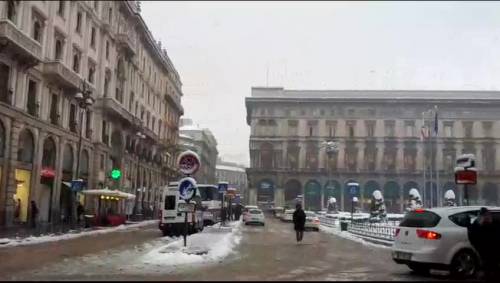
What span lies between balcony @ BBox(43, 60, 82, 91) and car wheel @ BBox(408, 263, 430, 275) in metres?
28.6

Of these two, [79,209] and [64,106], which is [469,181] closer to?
[79,209]

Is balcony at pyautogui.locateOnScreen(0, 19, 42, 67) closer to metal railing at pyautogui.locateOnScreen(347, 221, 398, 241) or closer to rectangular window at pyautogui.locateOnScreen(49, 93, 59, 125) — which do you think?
rectangular window at pyautogui.locateOnScreen(49, 93, 59, 125)

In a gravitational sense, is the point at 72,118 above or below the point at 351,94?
below

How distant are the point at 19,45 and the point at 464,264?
84.4ft

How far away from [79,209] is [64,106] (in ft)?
25.5

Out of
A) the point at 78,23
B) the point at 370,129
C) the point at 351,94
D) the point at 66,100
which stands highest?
the point at 351,94

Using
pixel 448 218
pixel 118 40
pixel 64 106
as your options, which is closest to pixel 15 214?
pixel 64 106

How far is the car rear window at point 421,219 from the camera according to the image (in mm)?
13078

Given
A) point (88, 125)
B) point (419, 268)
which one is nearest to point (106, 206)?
point (88, 125)

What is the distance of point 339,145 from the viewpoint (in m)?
108

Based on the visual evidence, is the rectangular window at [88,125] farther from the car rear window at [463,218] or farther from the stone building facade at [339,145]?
the stone building facade at [339,145]

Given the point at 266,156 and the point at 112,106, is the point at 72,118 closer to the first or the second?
the point at 112,106

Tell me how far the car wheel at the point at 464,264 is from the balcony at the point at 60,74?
29685mm

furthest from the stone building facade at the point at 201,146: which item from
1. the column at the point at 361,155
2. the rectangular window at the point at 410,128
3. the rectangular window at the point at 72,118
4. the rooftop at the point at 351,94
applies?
the rectangular window at the point at 72,118
